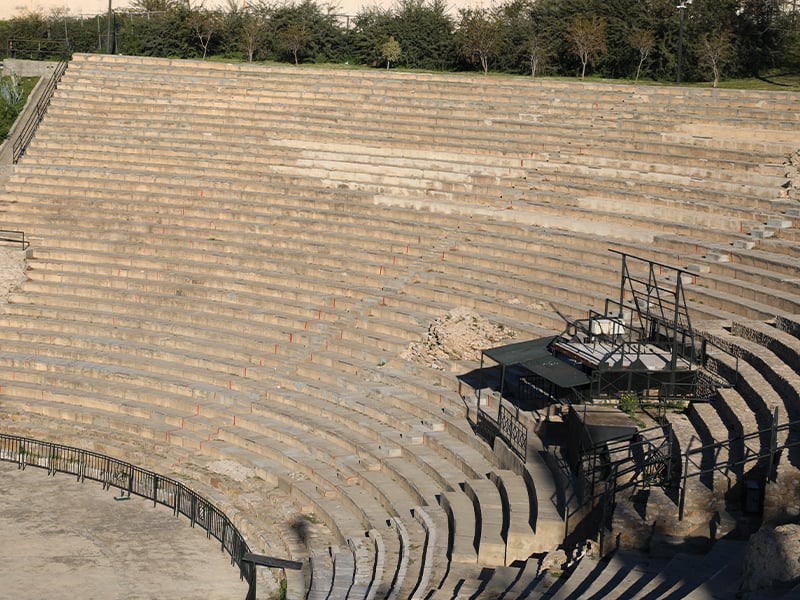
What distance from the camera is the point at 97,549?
62.0 ft

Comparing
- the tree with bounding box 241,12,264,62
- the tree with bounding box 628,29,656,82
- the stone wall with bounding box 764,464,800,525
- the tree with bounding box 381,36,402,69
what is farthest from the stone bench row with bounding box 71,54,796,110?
the stone wall with bounding box 764,464,800,525

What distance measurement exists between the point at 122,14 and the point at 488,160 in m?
21.8

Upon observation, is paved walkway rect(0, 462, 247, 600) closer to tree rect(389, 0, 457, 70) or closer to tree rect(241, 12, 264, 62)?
tree rect(389, 0, 457, 70)

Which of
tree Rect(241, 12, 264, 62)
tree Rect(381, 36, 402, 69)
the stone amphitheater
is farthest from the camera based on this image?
tree Rect(241, 12, 264, 62)

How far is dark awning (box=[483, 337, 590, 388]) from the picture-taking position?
18688 millimetres

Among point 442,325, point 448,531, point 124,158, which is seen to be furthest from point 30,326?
point 448,531

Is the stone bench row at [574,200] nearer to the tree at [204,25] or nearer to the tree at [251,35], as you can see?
the tree at [251,35]

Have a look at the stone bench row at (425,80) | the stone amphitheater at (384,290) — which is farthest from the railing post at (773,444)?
the stone bench row at (425,80)

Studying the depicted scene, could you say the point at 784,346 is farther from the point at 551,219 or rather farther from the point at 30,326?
the point at 30,326

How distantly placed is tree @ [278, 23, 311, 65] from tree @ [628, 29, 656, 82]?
36.2ft

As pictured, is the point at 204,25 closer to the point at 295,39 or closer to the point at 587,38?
the point at 295,39

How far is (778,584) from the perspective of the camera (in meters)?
11.7

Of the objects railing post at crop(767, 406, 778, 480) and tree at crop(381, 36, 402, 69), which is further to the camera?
tree at crop(381, 36, 402, 69)

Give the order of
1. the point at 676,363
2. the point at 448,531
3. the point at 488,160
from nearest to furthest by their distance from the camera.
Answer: the point at 448,531
the point at 676,363
the point at 488,160
